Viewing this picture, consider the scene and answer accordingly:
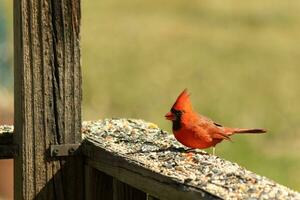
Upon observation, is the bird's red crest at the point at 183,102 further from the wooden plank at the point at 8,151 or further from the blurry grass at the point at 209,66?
the blurry grass at the point at 209,66

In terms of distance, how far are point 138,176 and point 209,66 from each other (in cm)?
1207

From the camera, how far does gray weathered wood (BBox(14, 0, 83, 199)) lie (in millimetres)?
2848

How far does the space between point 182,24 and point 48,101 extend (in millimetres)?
15002

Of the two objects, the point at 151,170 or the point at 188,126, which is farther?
the point at 188,126

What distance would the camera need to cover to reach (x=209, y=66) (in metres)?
14.6

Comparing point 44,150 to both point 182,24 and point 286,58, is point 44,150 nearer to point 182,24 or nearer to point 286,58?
point 286,58

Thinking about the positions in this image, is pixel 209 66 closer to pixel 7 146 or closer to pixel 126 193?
pixel 7 146

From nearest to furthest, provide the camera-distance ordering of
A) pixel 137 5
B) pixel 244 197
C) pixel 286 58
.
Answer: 1. pixel 244 197
2. pixel 286 58
3. pixel 137 5

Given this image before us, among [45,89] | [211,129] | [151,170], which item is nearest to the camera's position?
[151,170]

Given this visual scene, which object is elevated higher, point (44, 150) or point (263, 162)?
point (44, 150)

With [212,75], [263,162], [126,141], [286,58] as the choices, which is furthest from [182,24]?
[126,141]

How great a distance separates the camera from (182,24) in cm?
1780

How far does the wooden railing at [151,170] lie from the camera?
230 cm

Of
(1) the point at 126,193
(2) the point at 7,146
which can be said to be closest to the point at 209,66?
(2) the point at 7,146
